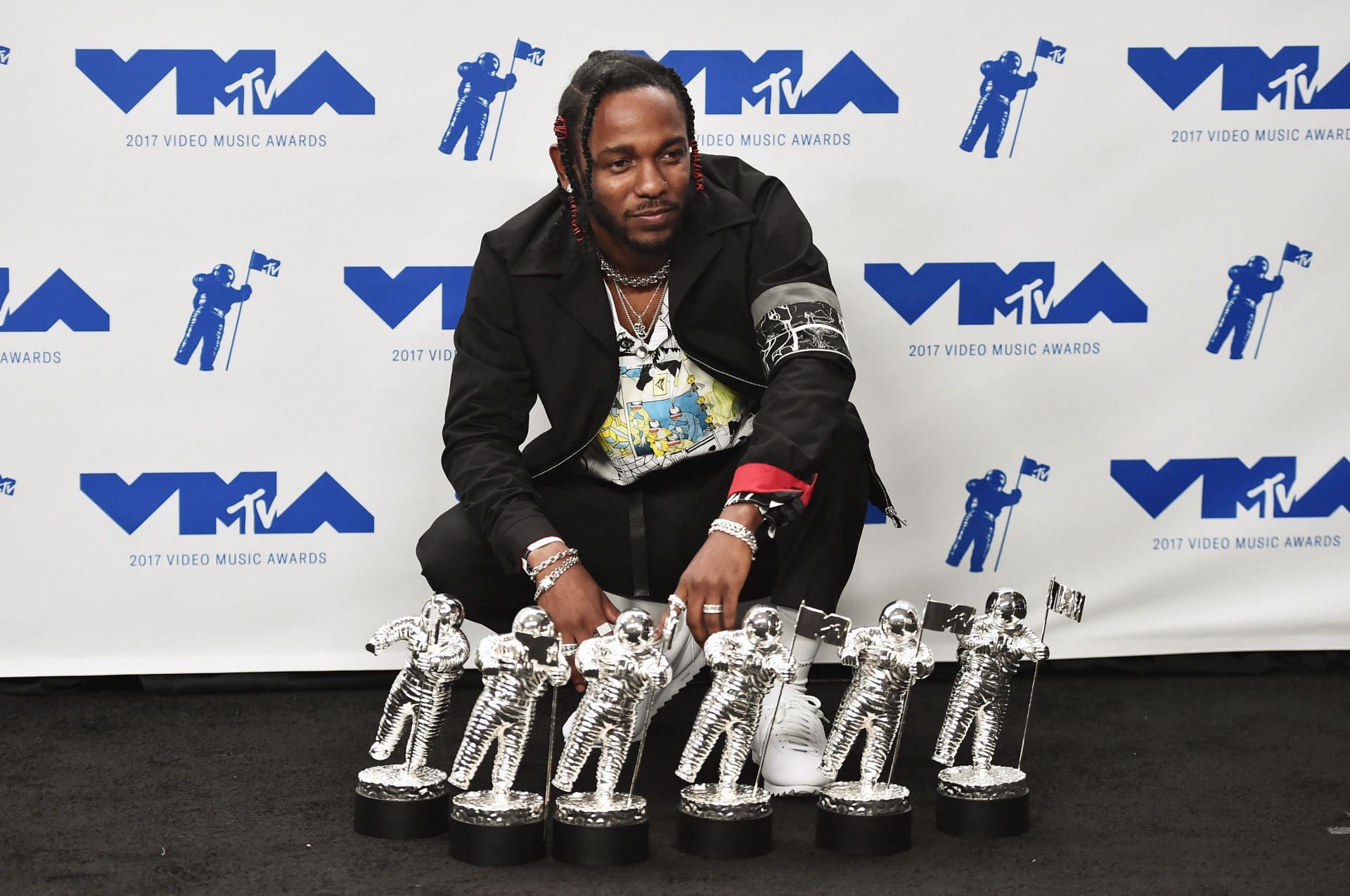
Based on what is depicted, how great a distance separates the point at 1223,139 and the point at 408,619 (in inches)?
67.7

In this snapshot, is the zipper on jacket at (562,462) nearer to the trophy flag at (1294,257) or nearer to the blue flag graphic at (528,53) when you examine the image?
the blue flag graphic at (528,53)

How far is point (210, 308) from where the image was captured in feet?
7.99

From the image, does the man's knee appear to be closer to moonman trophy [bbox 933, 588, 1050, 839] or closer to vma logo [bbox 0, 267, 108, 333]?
moonman trophy [bbox 933, 588, 1050, 839]

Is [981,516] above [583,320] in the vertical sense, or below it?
below

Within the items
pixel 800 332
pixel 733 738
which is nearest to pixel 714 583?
pixel 733 738

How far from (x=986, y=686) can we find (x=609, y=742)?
464 millimetres

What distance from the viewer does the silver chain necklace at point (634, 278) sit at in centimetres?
199

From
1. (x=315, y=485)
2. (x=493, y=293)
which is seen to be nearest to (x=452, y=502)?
(x=315, y=485)

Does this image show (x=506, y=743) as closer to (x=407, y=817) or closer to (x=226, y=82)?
(x=407, y=817)

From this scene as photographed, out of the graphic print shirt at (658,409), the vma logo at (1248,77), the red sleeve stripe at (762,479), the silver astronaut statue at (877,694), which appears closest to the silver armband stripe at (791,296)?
the graphic print shirt at (658,409)

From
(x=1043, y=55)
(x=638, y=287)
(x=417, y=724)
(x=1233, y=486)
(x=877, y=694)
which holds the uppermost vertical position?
(x=1043, y=55)

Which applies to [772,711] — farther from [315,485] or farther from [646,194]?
[315,485]

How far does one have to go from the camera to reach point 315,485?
2494 millimetres

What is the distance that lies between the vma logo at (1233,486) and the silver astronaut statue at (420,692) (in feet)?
4.68
